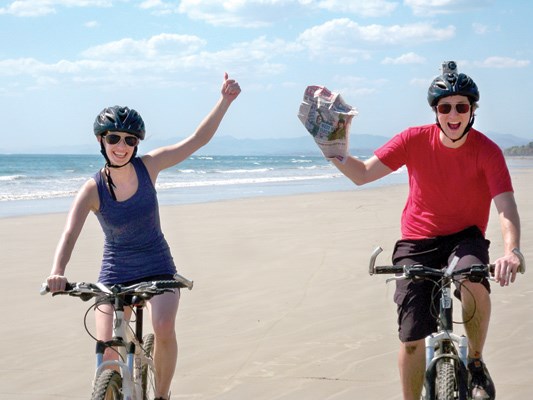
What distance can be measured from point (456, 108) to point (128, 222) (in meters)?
1.75

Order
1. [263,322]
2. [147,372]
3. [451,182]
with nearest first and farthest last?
[451,182]
[147,372]
[263,322]

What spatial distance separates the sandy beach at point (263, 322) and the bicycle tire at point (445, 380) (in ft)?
5.90

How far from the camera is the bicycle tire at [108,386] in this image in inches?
150

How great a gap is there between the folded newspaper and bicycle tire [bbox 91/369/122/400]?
1.66 meters

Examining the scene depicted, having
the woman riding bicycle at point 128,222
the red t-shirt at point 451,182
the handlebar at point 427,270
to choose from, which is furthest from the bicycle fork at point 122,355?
the red t-shirt at point 451,182

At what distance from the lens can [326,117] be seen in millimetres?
4777

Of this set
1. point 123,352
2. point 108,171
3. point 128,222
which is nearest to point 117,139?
point 108,171

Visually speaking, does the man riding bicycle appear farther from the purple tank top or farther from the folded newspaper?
the purple tank top

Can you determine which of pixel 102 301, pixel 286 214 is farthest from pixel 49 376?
pixel 286 214

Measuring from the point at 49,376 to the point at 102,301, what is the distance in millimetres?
2378

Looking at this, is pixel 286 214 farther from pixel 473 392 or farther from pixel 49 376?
pixel 473 392

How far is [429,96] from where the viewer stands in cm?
461

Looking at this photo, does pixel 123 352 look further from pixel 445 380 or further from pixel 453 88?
pixel 453 88

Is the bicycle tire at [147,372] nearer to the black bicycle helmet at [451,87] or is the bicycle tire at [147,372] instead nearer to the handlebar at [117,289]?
the handlebar at [117,289]
